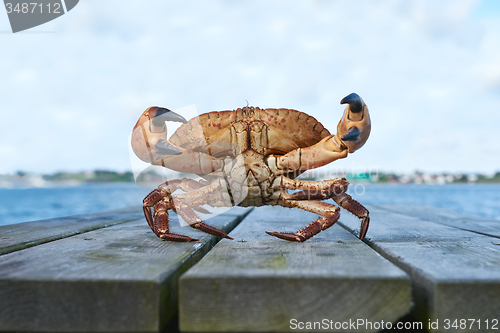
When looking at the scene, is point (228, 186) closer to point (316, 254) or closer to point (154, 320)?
point (316, 254)

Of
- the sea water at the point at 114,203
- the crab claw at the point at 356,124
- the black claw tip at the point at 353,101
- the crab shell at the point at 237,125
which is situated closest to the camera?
the black claw tip at the point at 353,101

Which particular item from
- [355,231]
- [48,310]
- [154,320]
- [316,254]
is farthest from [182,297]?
[355,231]

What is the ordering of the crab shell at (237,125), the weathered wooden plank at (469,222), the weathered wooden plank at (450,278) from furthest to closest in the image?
the weathered wooden plank at (469,222)
the crab shell at (237,125)
the weathered wooden plank at (450,278)

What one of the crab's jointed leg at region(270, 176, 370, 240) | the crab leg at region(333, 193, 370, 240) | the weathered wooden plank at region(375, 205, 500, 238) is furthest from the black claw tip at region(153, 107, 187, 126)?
the weathered wooden plank at region(375, 205, 500, 238)

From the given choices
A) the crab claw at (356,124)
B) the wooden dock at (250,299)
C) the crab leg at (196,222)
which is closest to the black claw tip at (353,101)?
the crab claw at (356,124)

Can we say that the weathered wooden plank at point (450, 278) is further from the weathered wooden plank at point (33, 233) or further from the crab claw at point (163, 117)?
the weathered wooden plank at point (33, 233)

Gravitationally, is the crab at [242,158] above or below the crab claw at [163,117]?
below

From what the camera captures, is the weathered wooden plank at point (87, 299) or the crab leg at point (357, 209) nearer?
the weathered wooden plank at point (87, 299)

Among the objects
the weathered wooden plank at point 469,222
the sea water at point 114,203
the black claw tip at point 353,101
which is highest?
the black claw tip at point 353,101
